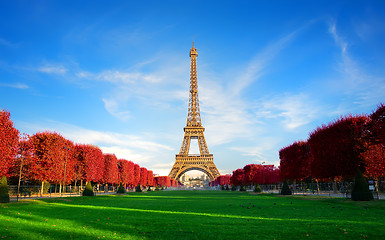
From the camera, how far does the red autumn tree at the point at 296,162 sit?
39.1 m

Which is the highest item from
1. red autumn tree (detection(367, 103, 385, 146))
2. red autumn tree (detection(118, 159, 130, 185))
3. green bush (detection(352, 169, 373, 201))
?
red autumn tree (detection(367, 103, 385, 146))

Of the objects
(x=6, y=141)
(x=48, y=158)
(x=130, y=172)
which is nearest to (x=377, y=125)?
(x=6, y=141)

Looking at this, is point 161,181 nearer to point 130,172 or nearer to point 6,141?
point 130,172

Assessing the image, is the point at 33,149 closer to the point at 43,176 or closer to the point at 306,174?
the point at 43,176

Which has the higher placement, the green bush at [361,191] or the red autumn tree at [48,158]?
the red autumn tree at [48,158]

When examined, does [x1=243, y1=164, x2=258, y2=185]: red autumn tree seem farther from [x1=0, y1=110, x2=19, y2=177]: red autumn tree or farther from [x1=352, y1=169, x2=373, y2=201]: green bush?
[x1=0, y1=110, x2=19, y2=177]: red autumn tree

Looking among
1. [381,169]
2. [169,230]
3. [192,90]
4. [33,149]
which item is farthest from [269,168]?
[169,230]

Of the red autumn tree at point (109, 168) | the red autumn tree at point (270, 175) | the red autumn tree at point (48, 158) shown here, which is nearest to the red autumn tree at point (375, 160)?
the red autumn tree at point (270, 175)

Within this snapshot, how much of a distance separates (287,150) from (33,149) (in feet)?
123

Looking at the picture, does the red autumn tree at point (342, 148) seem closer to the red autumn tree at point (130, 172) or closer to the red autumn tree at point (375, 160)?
the red autumn tree at point (375, 160)

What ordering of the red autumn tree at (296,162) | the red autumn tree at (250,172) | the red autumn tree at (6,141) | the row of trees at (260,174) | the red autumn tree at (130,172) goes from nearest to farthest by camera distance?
the red autumn tree at (6,141) < the red autumn tree at (296,162) < the red autumn tree at (130,172) < the row of trees at (260,174) < the red autumn tree at (250,172)

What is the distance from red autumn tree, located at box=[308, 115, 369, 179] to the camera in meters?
→ 26.0

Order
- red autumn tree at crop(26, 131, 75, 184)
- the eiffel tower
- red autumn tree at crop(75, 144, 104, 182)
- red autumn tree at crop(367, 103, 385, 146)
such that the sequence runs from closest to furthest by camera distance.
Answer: red autumn tree at crop(367, 103, 385, 146), red autumn tree at crop(26, 131, 75, 184), red autumn tree at crop(75, 144, 104, 182), the eiffel tower

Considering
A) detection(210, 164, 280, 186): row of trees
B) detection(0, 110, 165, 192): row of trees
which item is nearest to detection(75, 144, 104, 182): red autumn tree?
detection(0, 110, 165, 192): row of trees
